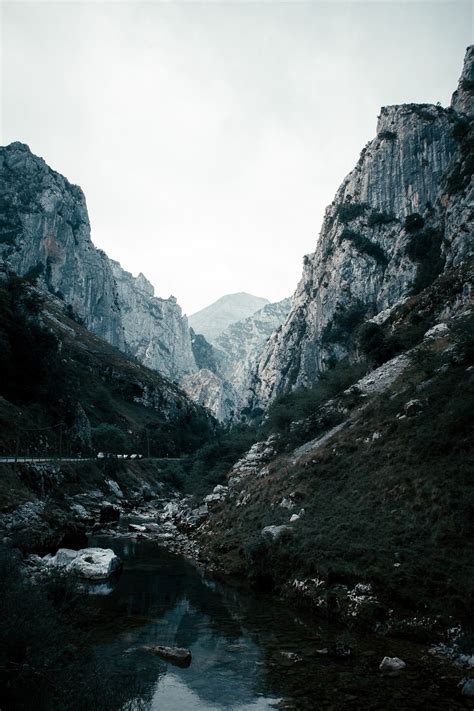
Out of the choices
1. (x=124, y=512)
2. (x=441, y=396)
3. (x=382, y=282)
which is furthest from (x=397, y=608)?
(x=382, y=282)

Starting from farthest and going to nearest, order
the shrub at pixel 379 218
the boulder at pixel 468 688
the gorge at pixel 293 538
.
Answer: the shrub at pixel 379 218, the gorge at pixel 293 538, the boulder at pixel 468 688

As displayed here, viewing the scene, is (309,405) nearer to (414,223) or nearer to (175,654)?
(175,654)

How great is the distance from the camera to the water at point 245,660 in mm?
11195

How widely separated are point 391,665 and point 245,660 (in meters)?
4.45

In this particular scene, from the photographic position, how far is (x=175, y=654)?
1423 cm

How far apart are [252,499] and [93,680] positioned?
29.6 metres

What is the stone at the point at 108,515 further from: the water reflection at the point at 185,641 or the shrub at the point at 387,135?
the shrub at the point at 387,135

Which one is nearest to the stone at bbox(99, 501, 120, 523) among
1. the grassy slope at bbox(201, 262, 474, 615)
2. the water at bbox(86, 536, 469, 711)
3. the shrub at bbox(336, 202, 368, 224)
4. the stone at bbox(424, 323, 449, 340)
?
the grassy slope at bbox(201, 262, 474, 615)

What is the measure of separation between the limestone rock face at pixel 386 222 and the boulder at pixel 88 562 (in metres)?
90.0

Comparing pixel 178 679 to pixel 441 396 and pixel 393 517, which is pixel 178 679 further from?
pixel 441 396

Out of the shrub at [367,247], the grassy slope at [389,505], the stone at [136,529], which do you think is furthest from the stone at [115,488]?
the shrub at [367,247]

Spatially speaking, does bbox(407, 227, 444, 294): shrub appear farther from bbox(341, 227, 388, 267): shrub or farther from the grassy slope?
the grassy slope

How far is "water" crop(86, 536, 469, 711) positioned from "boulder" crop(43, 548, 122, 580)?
2439 mm

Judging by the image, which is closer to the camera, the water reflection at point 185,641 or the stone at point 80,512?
the water reflection at point 185,641
